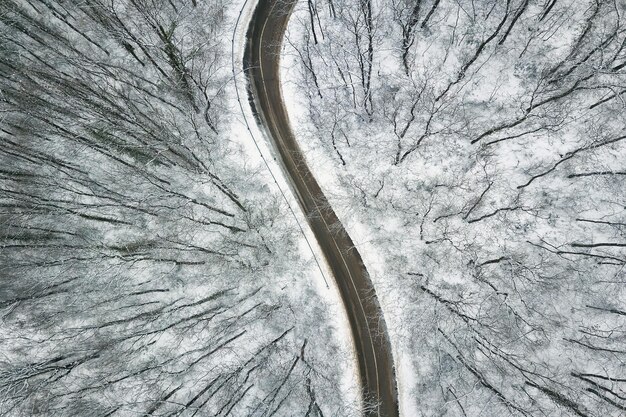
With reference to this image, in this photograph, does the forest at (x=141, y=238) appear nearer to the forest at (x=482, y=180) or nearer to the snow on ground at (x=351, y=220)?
the snow on ground at (x=351, y=220)

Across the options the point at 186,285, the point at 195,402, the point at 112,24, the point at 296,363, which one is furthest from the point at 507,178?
the point at 112,24

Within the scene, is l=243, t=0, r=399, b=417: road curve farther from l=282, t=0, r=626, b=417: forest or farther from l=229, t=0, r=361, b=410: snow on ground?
l=282, t=0, r=626, b=417: forest

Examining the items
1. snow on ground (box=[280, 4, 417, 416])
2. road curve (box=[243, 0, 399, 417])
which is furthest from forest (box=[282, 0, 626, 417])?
road curve (box=[243, 0, 399, 417])

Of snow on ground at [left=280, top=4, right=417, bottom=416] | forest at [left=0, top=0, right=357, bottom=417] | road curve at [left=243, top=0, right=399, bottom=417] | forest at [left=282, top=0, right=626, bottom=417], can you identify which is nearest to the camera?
forest at [left=282, top=0, right=626, bottom=417]

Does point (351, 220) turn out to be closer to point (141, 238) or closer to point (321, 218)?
point (321, 218)

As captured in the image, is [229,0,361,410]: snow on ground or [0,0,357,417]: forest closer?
[0,0,357,417]: forest

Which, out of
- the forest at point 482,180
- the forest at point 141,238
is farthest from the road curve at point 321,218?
the forest at point 141,238

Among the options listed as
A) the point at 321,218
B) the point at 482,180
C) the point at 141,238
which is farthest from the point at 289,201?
the point at 482,180

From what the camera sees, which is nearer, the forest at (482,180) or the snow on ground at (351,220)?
the forest at (482,180)
